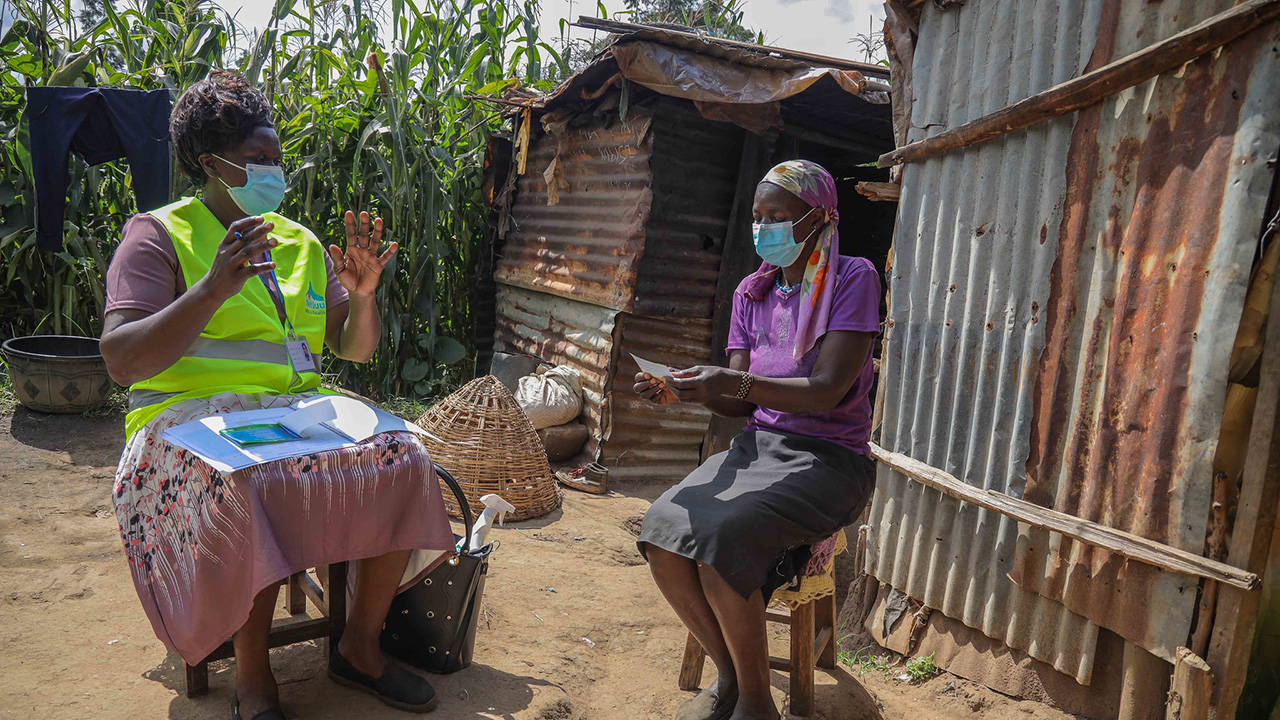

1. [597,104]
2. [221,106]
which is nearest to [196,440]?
[221,106]

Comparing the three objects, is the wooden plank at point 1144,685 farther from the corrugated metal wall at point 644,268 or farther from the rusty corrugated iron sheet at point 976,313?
the corrugated metal wall at point 644,268

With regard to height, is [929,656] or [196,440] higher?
[196,440]

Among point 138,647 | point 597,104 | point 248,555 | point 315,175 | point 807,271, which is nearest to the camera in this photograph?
point 248,555

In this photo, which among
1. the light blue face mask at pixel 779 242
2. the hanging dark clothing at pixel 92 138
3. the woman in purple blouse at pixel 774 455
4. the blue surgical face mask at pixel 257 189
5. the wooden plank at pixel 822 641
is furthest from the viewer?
the hanging dark clothing at pixel 92 138

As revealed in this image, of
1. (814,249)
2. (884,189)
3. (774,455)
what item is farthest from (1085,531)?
(884,189)

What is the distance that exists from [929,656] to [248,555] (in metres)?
2.40

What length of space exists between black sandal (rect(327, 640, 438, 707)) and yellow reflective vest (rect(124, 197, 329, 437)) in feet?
2.97

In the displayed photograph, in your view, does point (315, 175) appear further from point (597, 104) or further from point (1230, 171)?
point (1230, 171)

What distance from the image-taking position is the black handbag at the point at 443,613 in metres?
2.68

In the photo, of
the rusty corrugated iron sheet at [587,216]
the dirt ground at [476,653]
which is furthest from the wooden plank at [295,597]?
the rusty corrugated iron sheet at [587,216]

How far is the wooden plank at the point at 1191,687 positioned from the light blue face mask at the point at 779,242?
1561mm

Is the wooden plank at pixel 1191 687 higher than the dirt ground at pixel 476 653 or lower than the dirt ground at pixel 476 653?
higher

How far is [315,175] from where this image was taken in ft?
22.5

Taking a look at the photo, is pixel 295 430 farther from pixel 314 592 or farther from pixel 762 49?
pixel 762 49
